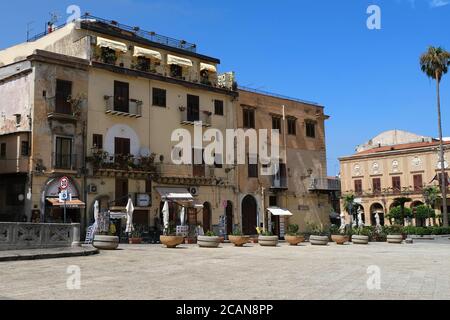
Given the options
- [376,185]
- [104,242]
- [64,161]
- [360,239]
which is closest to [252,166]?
[360,239]

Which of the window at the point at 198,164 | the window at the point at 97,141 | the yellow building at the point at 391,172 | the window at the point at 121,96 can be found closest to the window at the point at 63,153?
the window at the point at 97,141

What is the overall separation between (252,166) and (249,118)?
3.97 metres

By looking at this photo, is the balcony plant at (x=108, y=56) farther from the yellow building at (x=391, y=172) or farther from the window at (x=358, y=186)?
the window at (x=358, y=186)

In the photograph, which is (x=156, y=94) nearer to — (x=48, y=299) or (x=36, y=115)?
(x=36, y=115)

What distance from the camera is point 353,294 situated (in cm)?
1027

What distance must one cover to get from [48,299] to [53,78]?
82.1 ft

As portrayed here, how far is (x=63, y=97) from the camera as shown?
32.3 metres

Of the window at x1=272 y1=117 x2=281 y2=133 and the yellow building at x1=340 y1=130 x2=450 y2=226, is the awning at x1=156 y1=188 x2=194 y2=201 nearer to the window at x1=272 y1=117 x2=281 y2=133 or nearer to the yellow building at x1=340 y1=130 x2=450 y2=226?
the window at x1=272 y1=117 x2=281 y2=133

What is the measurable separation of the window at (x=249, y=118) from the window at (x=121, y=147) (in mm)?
11454

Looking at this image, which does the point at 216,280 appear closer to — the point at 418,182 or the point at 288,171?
the point at 288,171

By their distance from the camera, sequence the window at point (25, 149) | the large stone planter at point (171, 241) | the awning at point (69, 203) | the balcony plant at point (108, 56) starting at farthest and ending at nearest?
the balcony plant at point (108, 56) < the window at point (25, 149) < the awning at point (69, 203) < the large stone planter at point (171, 241)

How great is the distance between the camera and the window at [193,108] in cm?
3944

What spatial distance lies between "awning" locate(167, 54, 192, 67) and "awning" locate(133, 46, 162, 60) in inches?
35.1

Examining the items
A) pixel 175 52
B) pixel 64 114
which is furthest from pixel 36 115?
pixel 175 52
